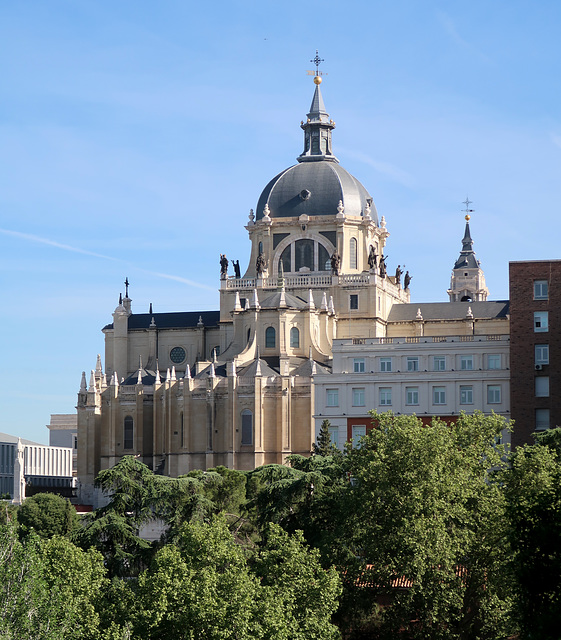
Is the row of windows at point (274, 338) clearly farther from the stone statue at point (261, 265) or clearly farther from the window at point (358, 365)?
the window at point (358, 365)

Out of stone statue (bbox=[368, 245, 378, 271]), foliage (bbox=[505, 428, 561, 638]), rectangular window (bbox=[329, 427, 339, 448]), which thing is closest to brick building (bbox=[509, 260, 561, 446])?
rectangular window (bbox=[329, 427, 339, 448])

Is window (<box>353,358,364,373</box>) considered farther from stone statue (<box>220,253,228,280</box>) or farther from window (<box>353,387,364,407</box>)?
stone statue (<box>220,253,228,280</box>)

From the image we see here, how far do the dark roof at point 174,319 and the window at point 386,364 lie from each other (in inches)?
1986

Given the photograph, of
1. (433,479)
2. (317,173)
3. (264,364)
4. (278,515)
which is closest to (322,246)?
(317,173)

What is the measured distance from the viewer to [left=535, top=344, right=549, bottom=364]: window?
97.4m

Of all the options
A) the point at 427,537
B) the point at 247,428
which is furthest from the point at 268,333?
the point at 427,537

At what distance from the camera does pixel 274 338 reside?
143125 millimetres

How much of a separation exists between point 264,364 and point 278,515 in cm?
6320

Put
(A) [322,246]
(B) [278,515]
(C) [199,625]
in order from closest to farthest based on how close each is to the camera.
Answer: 1. (C) [199,625]
2. (B) [278,515]
3. (A) [322,246]

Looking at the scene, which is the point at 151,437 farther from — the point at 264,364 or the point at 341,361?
the point at 341,361

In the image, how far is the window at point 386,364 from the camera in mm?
108938

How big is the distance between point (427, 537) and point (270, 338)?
3159 inches

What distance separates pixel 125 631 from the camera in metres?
60.5

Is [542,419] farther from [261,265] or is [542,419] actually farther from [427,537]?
[261,265]
